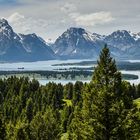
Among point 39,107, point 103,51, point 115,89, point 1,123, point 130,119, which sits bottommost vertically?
point 39,107

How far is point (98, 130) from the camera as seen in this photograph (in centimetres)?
3250

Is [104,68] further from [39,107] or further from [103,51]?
[39,107]

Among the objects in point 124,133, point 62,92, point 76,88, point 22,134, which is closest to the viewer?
point 124,133

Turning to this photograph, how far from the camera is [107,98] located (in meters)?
32.6

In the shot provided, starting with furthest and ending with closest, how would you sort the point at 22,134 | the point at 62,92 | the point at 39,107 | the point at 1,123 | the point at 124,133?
the point at 62,92
the point at 39,107
the point at 22,134
the point at 1,123
the point at 124,133

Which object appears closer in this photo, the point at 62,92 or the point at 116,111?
the point at 116,111

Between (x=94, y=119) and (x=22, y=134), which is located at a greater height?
(x=94, y=119)

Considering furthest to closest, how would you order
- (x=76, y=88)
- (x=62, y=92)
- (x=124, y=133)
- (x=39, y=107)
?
(x=62, y=92) < (x=76, y=88) < (x=39, y=107) < (x=124, y=133)

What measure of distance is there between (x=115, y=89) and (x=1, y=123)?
27.8 m

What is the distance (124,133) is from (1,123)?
92.8ft

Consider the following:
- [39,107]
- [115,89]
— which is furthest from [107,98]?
[39,107]

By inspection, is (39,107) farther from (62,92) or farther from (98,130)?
(98,130)

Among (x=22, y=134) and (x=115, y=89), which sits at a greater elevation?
(x=115, y=89)

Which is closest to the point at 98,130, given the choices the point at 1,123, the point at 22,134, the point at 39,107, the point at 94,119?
the point at 94,119
